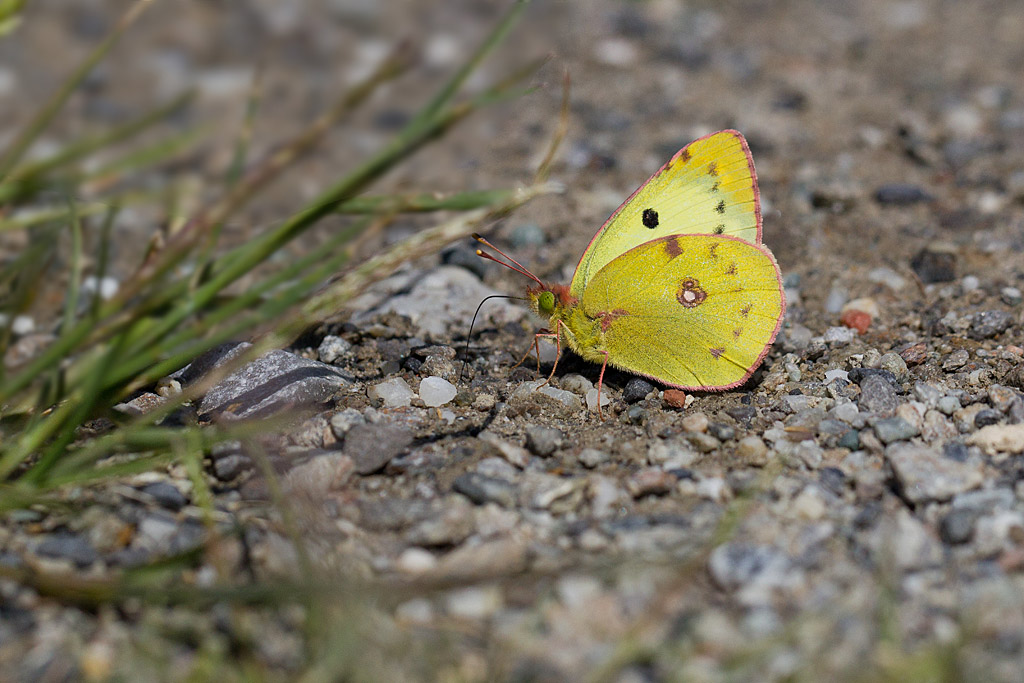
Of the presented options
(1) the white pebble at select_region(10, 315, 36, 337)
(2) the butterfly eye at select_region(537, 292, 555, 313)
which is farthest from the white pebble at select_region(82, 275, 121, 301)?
(2) the butterfly eye at select_region(537, 292, 555, 313)

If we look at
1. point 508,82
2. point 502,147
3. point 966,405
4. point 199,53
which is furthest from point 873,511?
point 199,53

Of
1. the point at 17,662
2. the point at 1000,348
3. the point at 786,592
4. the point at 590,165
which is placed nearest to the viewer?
the point at 17,662

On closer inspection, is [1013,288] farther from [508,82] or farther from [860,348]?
[508,82]

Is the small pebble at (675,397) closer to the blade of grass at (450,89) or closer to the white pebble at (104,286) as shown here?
the blade of grass at (450,89)

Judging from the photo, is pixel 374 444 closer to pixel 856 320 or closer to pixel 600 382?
pixel 600 382

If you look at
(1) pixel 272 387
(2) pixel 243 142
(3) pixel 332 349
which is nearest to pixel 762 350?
(3) pixel 332 349

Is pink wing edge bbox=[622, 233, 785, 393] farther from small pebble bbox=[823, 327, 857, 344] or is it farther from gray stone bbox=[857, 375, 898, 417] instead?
small pebble bbox=[823, 327, 857, 344]

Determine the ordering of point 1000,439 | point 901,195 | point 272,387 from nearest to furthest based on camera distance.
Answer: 1. point 1000,439
2. point 272,387
3. point 901,195
